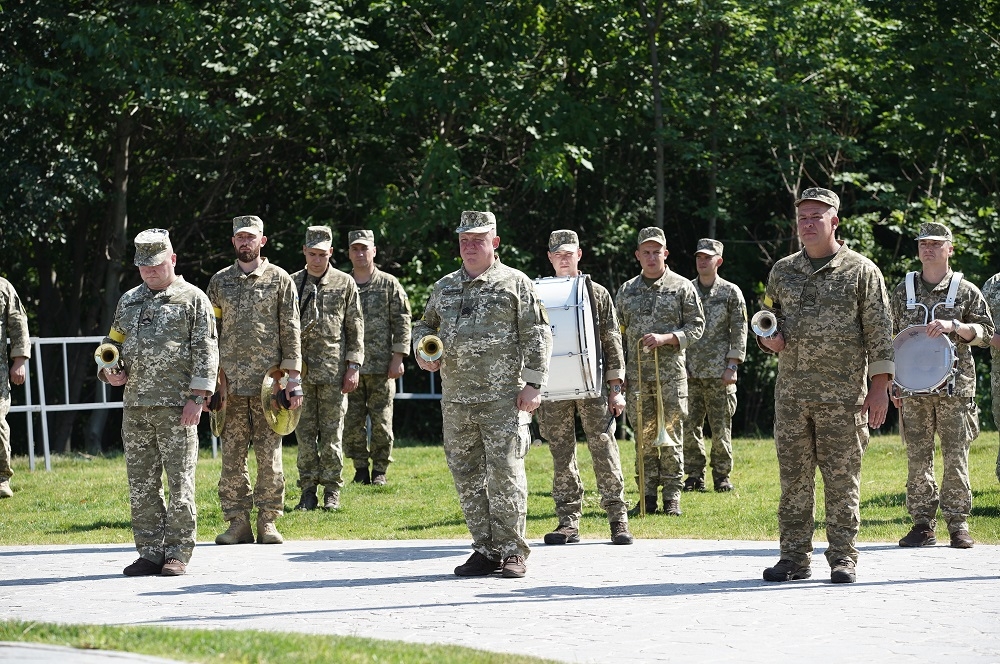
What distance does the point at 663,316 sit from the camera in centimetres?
1345

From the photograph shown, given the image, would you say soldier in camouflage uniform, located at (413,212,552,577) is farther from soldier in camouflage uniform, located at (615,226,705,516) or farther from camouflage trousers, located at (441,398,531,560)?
soldier in camouflage uniform, located at (615,226,705,516)

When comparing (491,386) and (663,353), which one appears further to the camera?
(663,353)

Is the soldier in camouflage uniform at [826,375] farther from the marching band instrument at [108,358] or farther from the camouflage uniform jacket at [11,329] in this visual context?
the camouflage uniform jacket at [11,329]

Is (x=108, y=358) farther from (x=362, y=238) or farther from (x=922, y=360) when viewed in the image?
(x=922, y=360)

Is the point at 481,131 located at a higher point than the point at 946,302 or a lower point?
higher

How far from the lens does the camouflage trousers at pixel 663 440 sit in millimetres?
13156

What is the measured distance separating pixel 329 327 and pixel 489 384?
447cm

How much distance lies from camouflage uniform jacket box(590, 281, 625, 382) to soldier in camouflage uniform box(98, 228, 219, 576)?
3146 mm

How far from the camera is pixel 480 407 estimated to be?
32.1 ft

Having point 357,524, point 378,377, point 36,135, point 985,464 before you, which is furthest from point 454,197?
point 357,524

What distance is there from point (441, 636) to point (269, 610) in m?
1.35

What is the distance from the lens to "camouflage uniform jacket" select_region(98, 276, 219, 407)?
32.7 feet

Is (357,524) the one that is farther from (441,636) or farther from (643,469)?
(441,636)

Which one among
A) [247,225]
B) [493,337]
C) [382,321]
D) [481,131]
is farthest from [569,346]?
[481,131]
